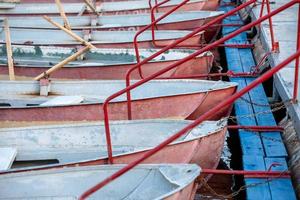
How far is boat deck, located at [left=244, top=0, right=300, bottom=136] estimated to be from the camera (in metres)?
6.79

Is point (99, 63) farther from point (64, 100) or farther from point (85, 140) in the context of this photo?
point (85, 140)

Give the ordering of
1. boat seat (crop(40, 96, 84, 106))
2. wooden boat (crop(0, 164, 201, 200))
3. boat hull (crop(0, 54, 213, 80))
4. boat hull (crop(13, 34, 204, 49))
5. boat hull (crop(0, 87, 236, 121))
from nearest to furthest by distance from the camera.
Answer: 1. wooden boat (crop(0, 164, 201, 200))
2. boat hull (crop(0, 87, 236, 121))
3. boat seat (crop(40, 96, 84, 106))
4. boat hull (crop(0, 54, 213, 80))
5. boat hull (crop(13, 34, 204, 49))

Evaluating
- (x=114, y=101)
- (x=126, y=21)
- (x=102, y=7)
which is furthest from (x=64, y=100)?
(x=102, y=7)

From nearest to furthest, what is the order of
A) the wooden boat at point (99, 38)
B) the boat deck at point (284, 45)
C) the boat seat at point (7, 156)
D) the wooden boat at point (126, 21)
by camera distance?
the boat seat at point (7, 156)
the boat deck at point (284, 45)
the wooden boat at point (99, 38)
the wooden boat at point (126, 21)

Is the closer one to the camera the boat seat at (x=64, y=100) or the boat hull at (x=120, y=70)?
the boat seat at (x=64, y=100)

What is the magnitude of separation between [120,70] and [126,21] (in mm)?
2991

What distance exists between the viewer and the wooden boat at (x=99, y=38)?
970 centimetres

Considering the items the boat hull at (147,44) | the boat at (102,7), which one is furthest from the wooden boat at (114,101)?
the boat at (102,7)

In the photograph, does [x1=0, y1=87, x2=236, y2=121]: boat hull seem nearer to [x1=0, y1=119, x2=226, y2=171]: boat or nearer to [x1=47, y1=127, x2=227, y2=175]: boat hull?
[x1=0, y1=119, x2=226, y2=171]: boat

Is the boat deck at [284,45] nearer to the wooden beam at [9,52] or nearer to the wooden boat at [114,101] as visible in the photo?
the wooden boat at [114,101]

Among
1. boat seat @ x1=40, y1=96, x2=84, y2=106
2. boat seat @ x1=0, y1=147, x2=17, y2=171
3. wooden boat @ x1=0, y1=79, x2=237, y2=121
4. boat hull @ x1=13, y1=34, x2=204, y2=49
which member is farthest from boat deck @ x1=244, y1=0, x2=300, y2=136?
boat seat @ x1=0, y1=147, x2=17, y2=171

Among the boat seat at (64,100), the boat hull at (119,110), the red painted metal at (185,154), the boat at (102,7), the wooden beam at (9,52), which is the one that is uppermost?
the boat at (102,7)

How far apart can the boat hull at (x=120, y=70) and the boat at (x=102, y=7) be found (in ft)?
11.3

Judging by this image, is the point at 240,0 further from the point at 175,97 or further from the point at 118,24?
the point at 175,97
